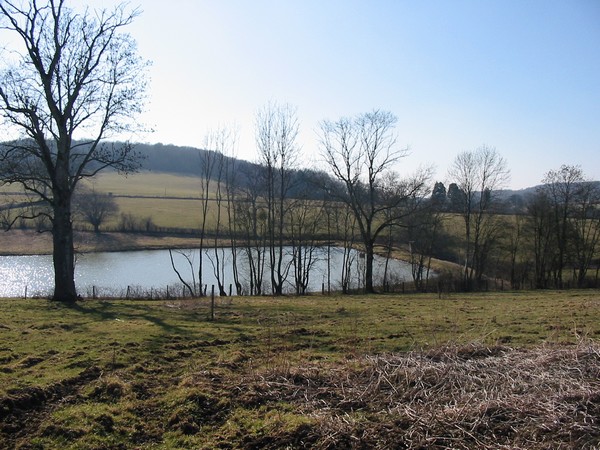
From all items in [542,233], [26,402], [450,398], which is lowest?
[26,402]

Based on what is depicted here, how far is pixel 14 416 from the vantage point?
18.8 feet

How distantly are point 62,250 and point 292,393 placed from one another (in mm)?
14165

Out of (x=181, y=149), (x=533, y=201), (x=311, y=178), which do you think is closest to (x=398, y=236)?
(x=533, y=201)

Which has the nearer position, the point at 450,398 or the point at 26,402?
the point at 450,398

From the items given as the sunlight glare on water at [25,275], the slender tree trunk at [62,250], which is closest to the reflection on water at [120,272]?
the sunlight glare on water at [25,275]

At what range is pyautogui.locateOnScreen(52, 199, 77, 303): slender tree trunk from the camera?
17141 millimetres

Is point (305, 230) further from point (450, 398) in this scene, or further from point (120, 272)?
point (450, 398)

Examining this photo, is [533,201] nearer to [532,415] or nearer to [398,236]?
[398,236]

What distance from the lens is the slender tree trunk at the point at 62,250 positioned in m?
17.1

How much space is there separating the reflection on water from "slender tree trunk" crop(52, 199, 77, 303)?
1340 centimetres

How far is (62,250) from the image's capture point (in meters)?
17.2

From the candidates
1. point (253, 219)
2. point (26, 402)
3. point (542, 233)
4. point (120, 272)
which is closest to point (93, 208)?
point (120, 272)

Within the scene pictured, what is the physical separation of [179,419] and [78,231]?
2547 inches

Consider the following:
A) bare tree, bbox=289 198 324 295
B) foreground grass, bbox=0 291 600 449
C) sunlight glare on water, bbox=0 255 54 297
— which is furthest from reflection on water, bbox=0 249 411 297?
foreground grass, bbox=0 291 600 449
